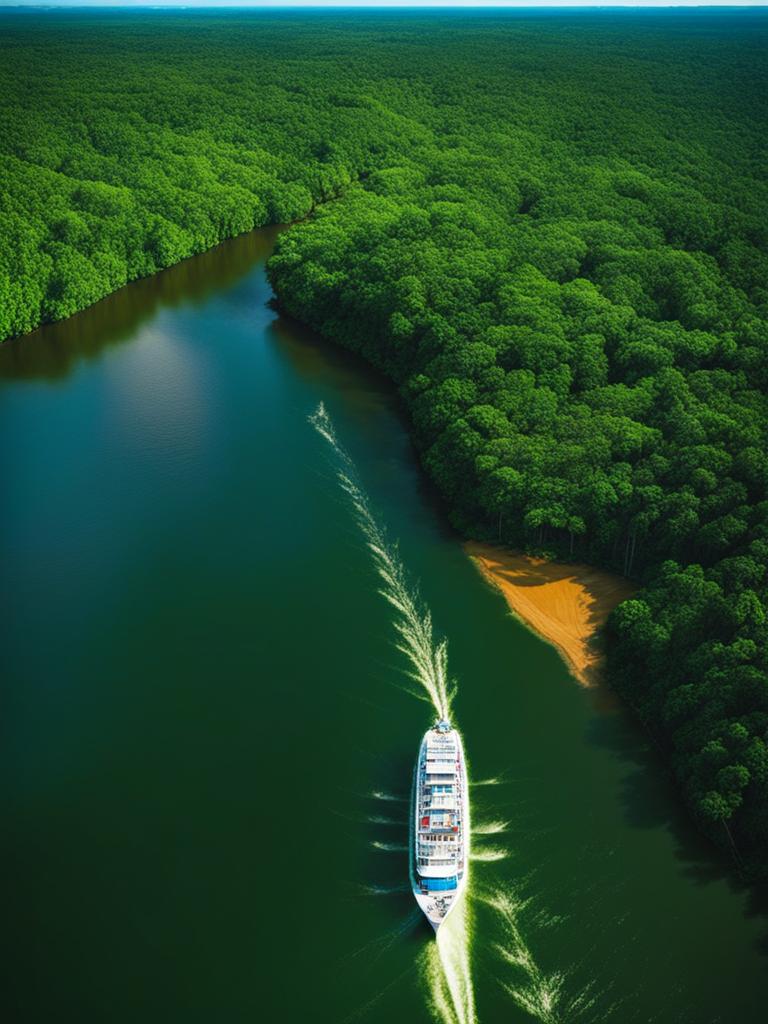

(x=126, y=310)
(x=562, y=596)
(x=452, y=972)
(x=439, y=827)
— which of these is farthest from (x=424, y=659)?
(x=126, y=310)

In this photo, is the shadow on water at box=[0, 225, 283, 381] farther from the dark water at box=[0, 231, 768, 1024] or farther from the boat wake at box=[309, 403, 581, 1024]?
the boat wake at box=[309, 403, 581, 1024]

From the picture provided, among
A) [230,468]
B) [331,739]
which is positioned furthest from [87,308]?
[331,739]

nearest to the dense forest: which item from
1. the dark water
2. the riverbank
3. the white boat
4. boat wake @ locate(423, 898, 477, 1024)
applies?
the riverbank

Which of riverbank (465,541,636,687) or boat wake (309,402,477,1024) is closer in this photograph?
boat wake (309,402,477,1024)

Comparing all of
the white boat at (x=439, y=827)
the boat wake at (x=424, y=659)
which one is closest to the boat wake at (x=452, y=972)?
the boat wake at (x=424, y=659)

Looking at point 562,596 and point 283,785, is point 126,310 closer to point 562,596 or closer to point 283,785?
point 562,596

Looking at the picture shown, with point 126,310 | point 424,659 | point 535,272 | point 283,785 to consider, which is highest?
point 535,272
